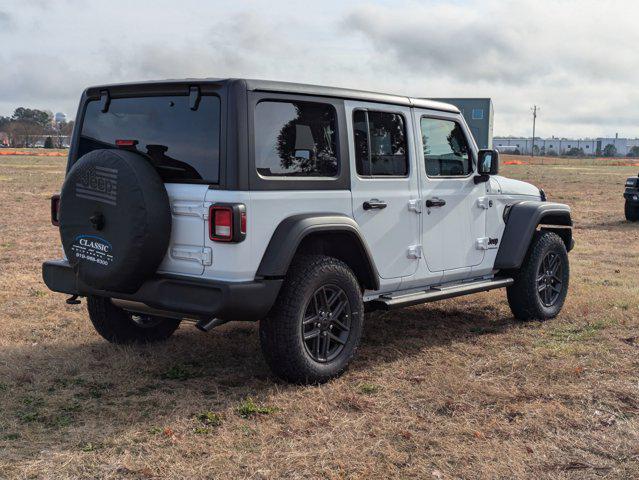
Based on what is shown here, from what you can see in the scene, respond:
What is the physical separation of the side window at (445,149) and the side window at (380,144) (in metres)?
0.31

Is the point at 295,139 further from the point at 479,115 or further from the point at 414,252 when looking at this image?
the point at 479,115

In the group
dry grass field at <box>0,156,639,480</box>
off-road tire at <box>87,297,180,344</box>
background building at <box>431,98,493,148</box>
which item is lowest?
dry grass field at <box>0,156,639,480</box>

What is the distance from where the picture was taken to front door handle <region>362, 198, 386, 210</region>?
17.6 ft

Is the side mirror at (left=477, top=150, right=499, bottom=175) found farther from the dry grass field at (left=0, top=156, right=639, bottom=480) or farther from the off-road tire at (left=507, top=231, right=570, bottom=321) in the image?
the dry grass field at (left=0, top=156, right=639, bottom=480)

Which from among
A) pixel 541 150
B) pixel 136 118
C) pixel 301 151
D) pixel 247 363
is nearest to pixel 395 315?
pixel 247 363

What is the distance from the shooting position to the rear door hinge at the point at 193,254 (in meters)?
4.63

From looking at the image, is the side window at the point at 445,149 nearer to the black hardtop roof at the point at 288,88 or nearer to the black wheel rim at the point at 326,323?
the black hardtop roof at the point at 288,88

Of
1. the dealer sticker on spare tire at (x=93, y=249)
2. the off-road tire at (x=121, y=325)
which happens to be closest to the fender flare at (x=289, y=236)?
the dealer sticker on spare tire at (x=93, y=249)

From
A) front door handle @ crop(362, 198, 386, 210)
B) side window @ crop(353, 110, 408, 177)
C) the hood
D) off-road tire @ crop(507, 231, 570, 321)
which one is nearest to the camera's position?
front door handle @ crop(362, 198, 386, 210)

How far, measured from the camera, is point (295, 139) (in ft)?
16.4

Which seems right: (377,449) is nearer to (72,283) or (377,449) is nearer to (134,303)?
(134,303)

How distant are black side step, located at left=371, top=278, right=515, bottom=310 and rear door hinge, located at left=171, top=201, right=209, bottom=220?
63.5 inches

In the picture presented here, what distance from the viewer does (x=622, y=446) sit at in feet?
13.3

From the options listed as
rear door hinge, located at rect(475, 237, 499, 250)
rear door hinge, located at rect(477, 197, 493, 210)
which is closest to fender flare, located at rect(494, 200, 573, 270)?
rear door hinge, located at rect(475, 237, 499, 250)
